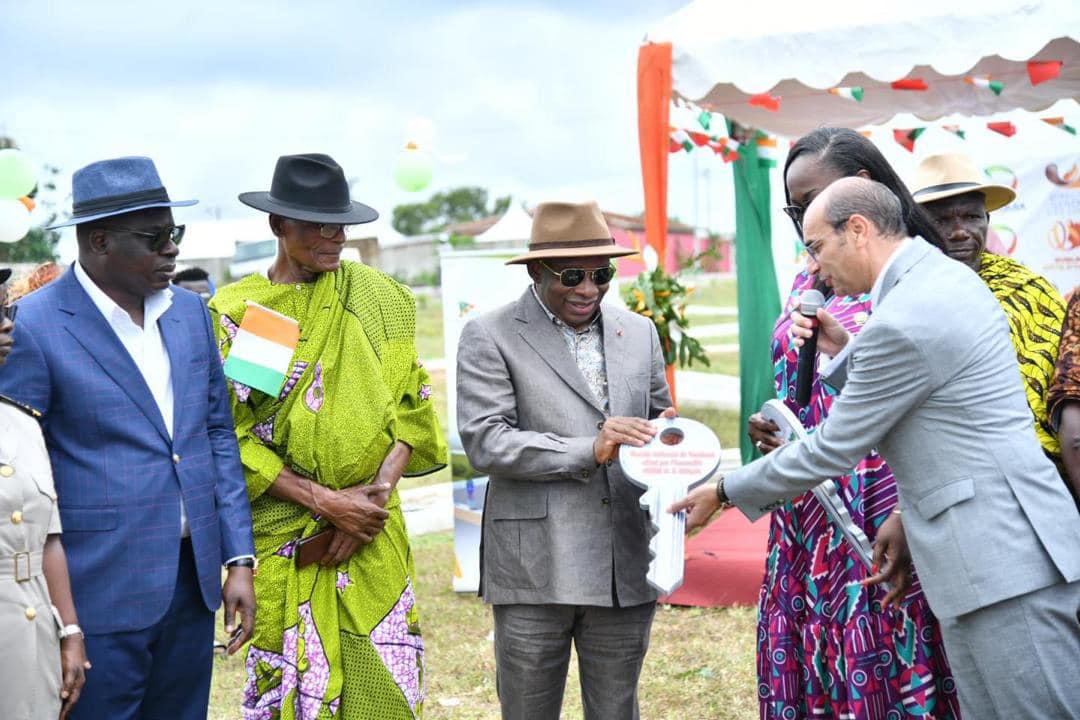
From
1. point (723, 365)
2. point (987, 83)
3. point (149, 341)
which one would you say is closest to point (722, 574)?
point (149, 341)

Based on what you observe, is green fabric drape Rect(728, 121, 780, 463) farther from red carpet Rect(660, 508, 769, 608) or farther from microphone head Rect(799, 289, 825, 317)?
microphone head Rect(799, 289, 825, 317)

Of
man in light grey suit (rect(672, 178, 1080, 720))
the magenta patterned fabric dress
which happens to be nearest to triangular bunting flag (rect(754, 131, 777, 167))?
the magenta patterned fabric dress

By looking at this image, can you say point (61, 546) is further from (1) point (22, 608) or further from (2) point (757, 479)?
(2) point (757, 479)

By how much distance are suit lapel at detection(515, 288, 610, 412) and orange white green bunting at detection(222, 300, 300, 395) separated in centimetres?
73

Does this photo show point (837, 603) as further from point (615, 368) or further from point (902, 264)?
point (902, 264)

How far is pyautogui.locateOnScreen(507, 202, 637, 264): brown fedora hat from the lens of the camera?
141 inches

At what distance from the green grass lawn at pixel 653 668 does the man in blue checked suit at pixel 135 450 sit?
2.26 metres

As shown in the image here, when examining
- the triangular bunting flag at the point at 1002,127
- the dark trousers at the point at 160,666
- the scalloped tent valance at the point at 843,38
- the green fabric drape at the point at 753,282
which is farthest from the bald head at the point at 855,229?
the triangular bunting flag at the point at 1002,127

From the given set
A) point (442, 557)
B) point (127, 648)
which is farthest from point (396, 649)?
point (442, 557)

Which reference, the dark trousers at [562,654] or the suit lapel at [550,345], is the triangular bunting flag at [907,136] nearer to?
the suit lapel at [550,345]

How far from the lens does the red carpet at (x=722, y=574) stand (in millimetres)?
6875

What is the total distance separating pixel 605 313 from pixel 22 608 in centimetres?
192

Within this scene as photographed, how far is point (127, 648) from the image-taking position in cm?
307

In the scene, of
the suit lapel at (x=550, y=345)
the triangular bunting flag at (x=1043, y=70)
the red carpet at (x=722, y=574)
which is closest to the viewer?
the suit lapel at (x=550, y=345)
